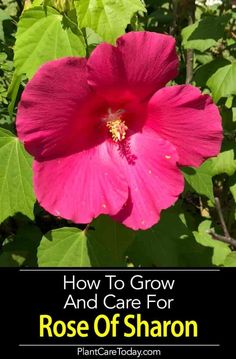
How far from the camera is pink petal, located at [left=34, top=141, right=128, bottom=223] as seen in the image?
1.33 metres

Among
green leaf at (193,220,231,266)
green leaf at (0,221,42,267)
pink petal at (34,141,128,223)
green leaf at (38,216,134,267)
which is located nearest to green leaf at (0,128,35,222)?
green leaf at (38,216,134,267)

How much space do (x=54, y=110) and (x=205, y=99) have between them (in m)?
0.38

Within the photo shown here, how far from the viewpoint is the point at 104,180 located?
54.6 inches

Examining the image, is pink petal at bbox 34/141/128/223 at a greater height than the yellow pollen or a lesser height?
lesser

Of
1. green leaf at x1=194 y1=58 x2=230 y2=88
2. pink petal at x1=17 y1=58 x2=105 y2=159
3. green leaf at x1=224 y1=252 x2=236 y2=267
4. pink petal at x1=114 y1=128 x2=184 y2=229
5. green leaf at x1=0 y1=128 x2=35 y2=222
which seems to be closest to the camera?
pink petal at x1=17 y1=58 x2=105 y2=159

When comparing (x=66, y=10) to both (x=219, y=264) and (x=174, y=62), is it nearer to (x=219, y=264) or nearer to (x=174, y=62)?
(x=174, y=62)

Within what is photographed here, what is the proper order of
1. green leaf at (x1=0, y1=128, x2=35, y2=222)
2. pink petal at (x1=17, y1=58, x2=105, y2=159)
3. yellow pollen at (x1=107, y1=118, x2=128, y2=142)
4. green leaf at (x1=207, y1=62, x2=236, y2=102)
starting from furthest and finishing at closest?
green leaf at (x1=207, y1=62, x2=236, y2=102) < green leaf at (x1=0, y1=128, x2=35, y2=222) < yellow pollen at (x1=107, y1=118, x2=128, y2=142) < pink petal at (x1=17, y1=58, x2=105, y2=159)

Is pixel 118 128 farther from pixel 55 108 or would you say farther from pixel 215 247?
pixel 215 247

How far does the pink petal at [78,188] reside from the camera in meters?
1.33

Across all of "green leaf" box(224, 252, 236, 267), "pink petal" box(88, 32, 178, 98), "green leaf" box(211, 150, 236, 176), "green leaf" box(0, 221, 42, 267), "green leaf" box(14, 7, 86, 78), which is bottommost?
"green leaf" box(224, 252, 236, 267)

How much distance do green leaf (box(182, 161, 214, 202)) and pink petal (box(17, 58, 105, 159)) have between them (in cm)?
47

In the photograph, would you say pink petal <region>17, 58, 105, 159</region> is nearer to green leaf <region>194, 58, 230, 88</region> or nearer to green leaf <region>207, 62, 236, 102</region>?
green leaf <region>207, 62, 236, 102</region>

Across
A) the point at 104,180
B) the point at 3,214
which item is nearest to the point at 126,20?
the point at 104,180

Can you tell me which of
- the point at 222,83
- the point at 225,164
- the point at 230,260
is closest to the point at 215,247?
the point at 230,260
